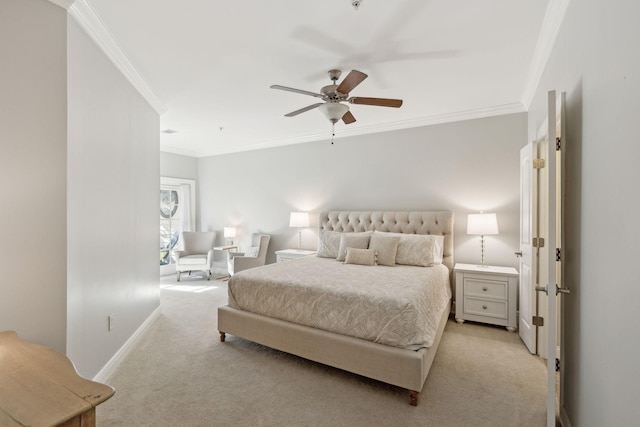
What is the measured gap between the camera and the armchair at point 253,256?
5.20m

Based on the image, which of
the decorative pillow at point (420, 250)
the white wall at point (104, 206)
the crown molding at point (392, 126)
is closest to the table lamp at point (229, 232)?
the crown molding at point (392, 126)

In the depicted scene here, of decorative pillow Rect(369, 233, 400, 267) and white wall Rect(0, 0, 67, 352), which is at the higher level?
white wall Rect(0, 0, 67, 352)

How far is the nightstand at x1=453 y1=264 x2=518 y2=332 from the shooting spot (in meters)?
3.37

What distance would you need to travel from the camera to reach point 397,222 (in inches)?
172

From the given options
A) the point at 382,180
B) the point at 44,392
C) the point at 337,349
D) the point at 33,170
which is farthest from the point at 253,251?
the point at 44,392

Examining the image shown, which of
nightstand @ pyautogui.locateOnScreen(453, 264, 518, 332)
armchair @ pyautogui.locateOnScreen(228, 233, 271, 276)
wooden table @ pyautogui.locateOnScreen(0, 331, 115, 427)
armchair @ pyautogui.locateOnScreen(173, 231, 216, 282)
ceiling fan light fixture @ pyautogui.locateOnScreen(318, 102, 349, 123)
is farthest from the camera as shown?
armchair @ pyautogui.locateOnScreen(173, 231, 216, 282)

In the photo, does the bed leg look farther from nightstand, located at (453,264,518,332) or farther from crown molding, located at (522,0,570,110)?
crown molding, located at (522,0,570,110)

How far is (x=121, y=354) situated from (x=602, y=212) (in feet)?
12.0

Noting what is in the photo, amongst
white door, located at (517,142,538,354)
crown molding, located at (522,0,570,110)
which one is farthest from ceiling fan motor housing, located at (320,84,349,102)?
white door, located at (517,142,538,354)

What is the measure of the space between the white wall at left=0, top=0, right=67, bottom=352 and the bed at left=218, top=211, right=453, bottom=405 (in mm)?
1494

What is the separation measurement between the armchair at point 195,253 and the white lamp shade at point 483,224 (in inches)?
189

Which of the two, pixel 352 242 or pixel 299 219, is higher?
pixel 299 219

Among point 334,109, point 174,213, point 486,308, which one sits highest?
point 334,109

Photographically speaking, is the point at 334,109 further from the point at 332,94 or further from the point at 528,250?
the point at 528,250
